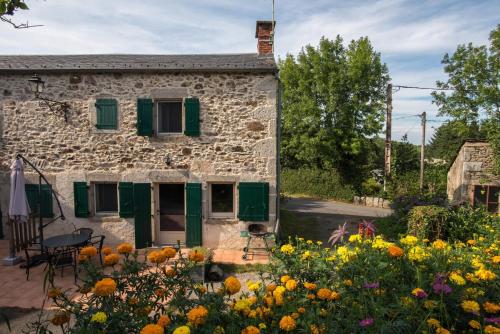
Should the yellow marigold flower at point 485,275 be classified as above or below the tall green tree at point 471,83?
below

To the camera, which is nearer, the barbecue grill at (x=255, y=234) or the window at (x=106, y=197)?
the barbecue grill at (x=255, y=234)

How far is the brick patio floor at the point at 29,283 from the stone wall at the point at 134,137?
2.88ft

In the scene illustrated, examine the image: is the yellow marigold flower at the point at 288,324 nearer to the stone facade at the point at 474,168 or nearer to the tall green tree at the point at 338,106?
the stone facade at the point at 474,168

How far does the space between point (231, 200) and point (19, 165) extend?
4.70 metres

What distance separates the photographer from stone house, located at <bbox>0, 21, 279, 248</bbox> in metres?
7.77

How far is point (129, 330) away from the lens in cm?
181

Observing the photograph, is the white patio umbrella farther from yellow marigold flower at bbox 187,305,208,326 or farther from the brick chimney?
the brick chimney

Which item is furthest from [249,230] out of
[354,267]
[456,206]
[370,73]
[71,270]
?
[370,73]

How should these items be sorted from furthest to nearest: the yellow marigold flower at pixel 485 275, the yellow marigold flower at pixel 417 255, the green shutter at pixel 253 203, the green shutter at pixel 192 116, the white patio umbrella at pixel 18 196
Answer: the green shutter at pixel 253 203 < the green shutter at pixel 192 116 < the white patio umbrella at pixel 18 196 < the yellow marigold flower at pixel 417 255 < the yellow marigold flower at pixel 485 275

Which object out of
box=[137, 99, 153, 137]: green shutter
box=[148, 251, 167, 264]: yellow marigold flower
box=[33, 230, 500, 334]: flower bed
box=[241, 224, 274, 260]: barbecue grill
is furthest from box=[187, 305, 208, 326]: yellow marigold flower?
box=[137, 99, 153, 137]: green shutter

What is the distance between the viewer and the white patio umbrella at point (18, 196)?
629cm

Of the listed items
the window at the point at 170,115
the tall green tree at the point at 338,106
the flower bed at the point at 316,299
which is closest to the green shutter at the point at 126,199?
the window at the point at 170,115

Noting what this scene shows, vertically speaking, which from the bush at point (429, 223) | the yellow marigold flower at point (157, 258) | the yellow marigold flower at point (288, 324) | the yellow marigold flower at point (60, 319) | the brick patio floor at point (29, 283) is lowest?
the brick patio floor at point (29, 283)

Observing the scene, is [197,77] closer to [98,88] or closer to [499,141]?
[98,88]
